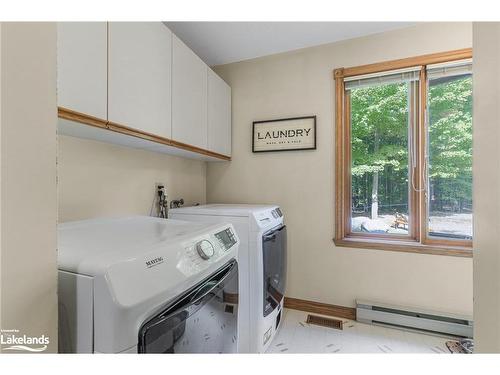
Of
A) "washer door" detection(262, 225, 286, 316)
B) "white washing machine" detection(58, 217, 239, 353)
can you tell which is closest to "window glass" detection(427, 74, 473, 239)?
"washer door" detection(262, 225, 286, 316)

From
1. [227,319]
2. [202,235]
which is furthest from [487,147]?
[227,319]

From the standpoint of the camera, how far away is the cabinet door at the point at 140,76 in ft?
3.38

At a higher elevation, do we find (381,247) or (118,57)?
(118,57)

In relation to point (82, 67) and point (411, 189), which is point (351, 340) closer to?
point (411, 189)

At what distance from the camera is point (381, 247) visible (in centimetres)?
180

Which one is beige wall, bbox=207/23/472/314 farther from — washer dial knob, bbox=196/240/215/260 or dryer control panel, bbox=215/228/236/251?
washer dial knob, bbox=196/240/215/260

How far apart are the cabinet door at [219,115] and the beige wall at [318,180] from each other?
4.0 inches

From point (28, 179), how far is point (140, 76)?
1.01m

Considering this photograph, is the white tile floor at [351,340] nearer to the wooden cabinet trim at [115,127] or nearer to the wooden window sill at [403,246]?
the wooden window sill at [403,246]

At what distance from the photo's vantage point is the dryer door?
21.3 inches

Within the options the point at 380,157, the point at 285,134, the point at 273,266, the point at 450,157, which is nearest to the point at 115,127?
the point at 273,266

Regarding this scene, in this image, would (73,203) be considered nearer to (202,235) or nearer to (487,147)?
(202,235)

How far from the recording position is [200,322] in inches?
27.0

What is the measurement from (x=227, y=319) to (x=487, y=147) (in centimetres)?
86
